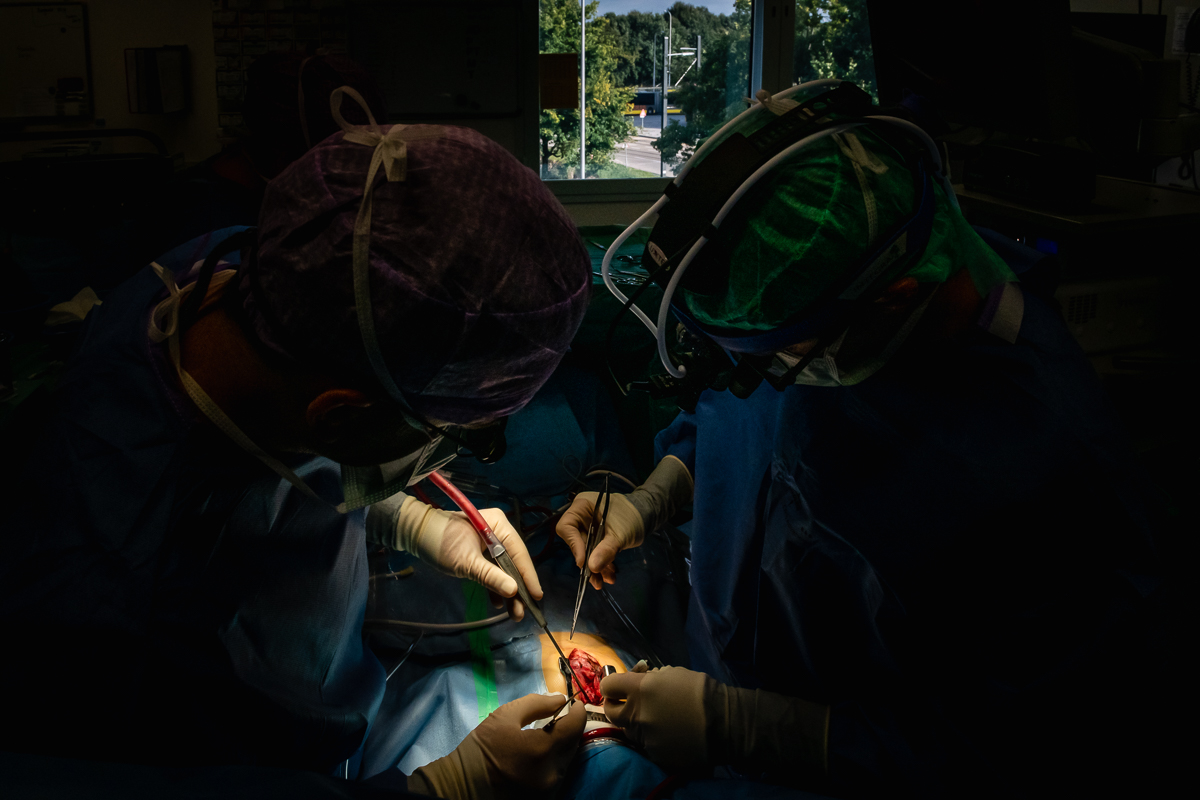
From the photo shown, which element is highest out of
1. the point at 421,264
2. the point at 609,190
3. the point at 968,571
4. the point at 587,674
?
the point at 609,190

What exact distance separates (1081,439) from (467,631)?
1.21 meters

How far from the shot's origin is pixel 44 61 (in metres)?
3.52

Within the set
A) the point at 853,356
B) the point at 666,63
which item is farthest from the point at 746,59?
the point at 853,356

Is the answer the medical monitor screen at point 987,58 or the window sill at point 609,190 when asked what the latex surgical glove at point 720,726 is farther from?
the window sill at point 609,190

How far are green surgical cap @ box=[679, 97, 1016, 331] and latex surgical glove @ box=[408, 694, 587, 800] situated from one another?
2.51ft

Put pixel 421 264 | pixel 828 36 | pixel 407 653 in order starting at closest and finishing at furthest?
pixel 421 264
pixel 407 653
pixel 828 36

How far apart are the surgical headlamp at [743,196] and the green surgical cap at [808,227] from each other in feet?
0.05

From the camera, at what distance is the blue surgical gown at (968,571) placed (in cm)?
120

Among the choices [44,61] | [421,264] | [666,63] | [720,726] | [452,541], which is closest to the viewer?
[421,264]

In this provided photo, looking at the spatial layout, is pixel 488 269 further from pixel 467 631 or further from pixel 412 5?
pixel 412 5

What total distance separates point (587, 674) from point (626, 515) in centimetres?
38

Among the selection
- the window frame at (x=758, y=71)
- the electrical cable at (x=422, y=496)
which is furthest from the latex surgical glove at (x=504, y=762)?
the window frame at (x=758, y=71)

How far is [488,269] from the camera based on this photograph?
Answer: 990 millimetres

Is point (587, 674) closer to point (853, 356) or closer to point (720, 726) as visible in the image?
point (720, 726)
